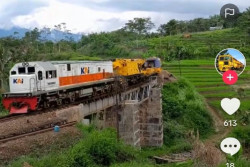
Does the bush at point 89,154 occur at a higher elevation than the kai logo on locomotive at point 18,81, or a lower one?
lower

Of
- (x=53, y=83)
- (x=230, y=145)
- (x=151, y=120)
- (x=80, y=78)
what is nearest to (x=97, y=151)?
(x=53, y=83)

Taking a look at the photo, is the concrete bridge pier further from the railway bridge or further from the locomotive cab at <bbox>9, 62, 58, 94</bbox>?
the locomotive cab at <bbox>9, 62, 58, 94</bbox>

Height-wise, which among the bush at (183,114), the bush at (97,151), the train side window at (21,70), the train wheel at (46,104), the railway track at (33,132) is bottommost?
the bush at (183,114)

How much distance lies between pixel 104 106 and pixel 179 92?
25228 millimetres

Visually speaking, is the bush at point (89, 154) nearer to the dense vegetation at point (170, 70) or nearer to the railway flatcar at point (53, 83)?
the dense vegetation at point (170, 70)

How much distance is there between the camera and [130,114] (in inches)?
1099

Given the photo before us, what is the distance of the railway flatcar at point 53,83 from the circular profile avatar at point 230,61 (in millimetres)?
14329

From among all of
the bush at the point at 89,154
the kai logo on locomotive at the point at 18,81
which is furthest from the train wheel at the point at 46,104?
the bush at the point at 89,154

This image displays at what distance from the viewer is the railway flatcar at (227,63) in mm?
5461

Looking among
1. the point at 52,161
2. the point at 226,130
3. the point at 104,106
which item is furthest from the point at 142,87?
the point at 52,161

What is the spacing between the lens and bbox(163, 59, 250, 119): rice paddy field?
147ft

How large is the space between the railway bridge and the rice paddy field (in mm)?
9079

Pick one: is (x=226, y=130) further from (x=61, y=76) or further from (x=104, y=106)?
(x=61, y=76)

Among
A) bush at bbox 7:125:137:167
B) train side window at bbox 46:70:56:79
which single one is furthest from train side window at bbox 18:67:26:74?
bush at bbox 7:125:137:167
